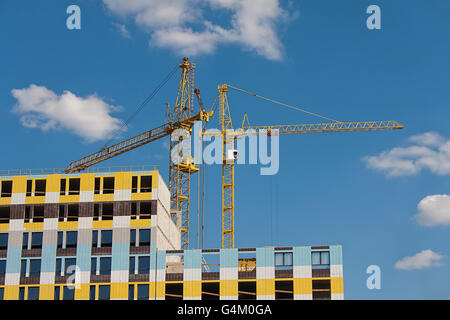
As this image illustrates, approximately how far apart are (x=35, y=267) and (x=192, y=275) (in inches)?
1119

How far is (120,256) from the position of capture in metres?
124

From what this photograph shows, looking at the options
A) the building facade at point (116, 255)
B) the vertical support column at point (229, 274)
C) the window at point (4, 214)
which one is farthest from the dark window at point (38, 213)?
the vertical support column at point (229, 274)

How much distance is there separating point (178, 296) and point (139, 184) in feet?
70.3

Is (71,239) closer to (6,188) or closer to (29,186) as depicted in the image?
(29,186)

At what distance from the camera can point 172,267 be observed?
12738 cm

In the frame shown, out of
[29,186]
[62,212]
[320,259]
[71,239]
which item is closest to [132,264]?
[71,239]

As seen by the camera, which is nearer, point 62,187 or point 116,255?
point 116,255

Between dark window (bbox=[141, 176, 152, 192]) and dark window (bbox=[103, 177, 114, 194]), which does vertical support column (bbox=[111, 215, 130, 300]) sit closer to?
dark window (bbox=[103, 177, 114, 194])

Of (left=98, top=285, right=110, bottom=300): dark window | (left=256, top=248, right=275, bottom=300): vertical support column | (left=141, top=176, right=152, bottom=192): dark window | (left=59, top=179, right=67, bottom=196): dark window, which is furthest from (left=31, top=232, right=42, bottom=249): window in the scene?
(left=256, top=248, right=275, bottom=300): vertical support column

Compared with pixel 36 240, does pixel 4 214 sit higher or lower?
higher

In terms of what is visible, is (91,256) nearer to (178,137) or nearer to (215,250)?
(215,250)

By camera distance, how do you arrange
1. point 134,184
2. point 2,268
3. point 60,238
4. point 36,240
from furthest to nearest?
point 134,184 < point 36,240 < point 2,268 < point 60,238

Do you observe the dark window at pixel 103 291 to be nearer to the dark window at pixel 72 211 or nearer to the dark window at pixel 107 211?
the dark window at pixel 107 211
